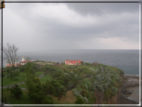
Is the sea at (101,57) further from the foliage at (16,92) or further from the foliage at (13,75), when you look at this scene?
the foliage at (16,92)

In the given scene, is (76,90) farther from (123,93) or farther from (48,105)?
(123,93)

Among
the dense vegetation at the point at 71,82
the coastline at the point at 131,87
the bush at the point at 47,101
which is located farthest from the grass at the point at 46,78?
the coastline at the point at 131,87

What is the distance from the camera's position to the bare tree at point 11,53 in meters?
2.71

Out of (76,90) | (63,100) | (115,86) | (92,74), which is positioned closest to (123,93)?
(115,86)

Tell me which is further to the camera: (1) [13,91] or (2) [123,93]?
(2) [123,93]

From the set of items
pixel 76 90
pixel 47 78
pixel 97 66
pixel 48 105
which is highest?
pixel 97 66

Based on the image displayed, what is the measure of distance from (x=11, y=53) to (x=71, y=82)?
1.69 metres

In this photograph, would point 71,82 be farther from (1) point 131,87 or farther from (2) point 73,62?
(1) point 131,87

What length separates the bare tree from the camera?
2713 millimetres

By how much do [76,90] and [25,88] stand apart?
1.20 metres

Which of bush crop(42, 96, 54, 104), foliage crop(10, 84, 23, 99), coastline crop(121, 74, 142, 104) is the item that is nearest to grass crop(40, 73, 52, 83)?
bush crop(42, 96, 54, 104)

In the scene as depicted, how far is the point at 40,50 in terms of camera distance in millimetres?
2982

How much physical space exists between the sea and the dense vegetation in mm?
150

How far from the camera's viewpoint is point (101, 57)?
2.83 m
